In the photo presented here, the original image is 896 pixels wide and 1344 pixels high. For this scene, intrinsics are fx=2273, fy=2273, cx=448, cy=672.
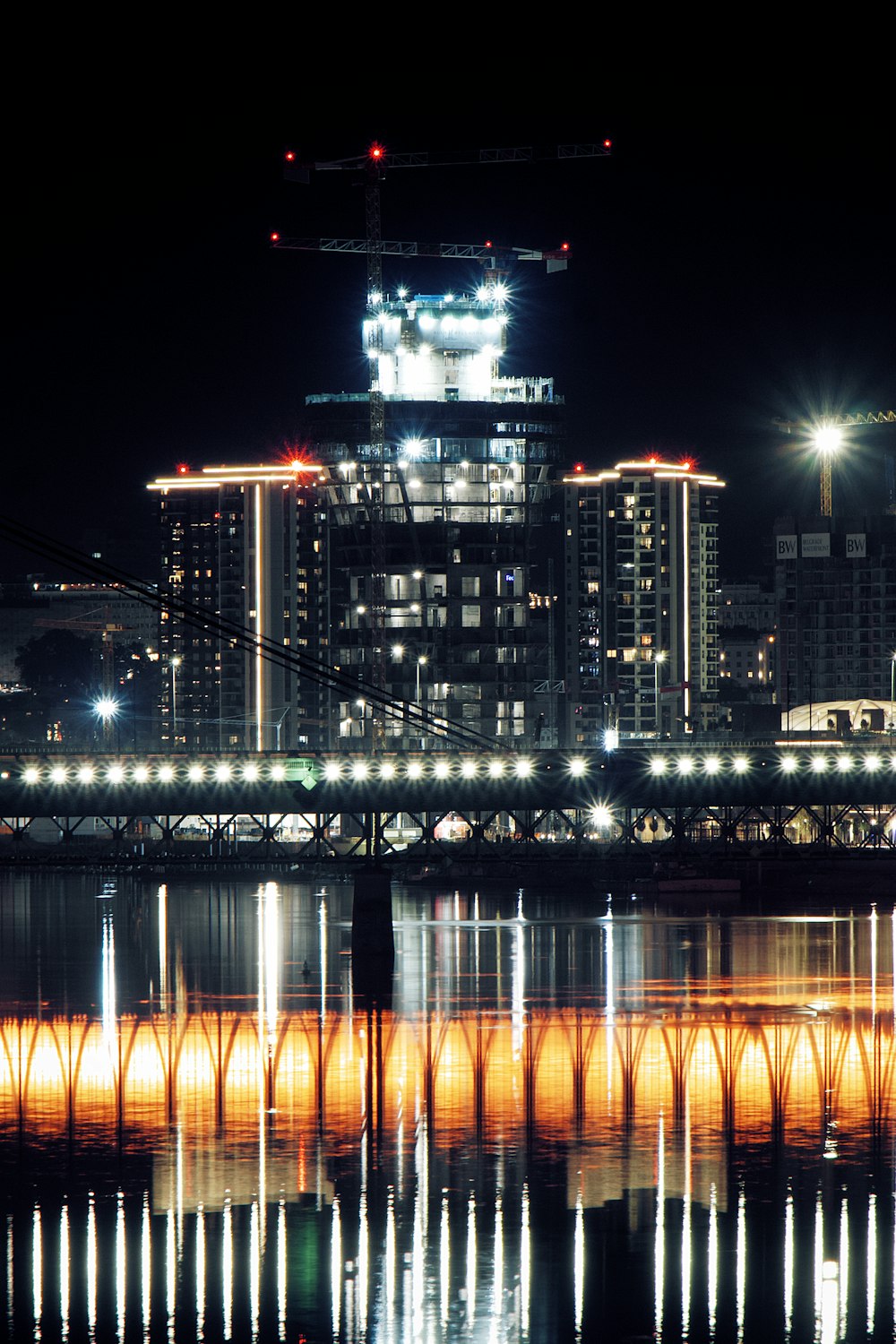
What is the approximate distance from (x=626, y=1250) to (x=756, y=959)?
171 feet

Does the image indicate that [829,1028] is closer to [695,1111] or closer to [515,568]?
[695,1111]

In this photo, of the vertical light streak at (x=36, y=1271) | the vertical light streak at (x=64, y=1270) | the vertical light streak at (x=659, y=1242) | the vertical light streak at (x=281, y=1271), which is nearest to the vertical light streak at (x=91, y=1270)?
the vertical light streak at (x=64, y=1270)

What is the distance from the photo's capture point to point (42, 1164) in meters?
53.4

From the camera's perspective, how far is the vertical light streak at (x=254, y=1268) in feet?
135

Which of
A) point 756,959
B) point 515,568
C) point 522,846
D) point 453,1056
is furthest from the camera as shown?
point 515,568

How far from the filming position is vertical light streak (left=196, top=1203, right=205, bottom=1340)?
134 feet

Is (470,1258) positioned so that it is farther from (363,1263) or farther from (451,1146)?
(451,1146)

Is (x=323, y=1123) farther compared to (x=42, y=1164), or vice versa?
(x=323, y=1123)

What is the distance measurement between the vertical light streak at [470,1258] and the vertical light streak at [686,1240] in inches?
151

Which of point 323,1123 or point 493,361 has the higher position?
point 493,361

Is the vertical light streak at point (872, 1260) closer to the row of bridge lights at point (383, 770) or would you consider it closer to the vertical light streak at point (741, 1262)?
the vertical light streak at point (741, 1262)

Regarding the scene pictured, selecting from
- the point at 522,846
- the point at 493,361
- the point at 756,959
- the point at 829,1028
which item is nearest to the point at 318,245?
the point at 493,361

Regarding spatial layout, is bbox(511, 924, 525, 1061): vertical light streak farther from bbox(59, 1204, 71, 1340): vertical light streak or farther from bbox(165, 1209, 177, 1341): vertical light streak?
bbox(59, 1204, 71, 1340): vertical light streak

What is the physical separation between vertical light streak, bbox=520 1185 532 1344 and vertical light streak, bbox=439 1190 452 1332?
139 cm
